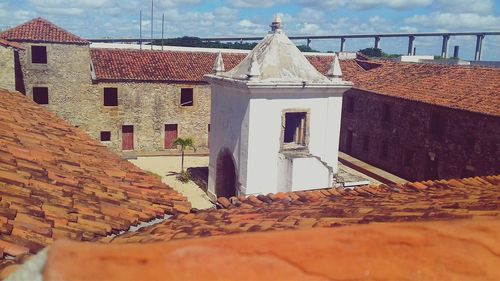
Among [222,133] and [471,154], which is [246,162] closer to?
[222,133]

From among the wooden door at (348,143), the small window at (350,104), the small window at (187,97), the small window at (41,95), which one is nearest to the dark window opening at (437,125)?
the small window at (350,104)

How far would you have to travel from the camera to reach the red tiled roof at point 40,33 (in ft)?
80.9

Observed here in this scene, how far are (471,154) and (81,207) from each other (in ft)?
63.5

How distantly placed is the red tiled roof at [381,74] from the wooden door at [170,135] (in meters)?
2.95

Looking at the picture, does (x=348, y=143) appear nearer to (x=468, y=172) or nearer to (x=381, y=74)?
(x=381, y=74)

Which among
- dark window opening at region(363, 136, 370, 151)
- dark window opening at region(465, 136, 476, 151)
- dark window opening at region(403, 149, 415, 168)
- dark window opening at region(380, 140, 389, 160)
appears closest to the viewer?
dark window opening at region(465, 136, 476, 151)

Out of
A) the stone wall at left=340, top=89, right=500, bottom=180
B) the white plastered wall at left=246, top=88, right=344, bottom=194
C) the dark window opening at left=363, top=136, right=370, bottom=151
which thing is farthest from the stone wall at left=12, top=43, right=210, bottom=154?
the white plastered wall at left=246, top=88, right=344, bottom=194

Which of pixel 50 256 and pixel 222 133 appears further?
pixel 222 133

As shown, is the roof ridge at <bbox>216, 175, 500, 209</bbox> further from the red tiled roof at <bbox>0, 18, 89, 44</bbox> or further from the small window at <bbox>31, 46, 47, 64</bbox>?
the small window at <bbox>31, 46, 47, 64</bbox>

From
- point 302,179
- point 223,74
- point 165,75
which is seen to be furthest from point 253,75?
point 165,75

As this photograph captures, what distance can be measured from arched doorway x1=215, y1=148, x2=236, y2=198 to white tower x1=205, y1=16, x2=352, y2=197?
0.81 m

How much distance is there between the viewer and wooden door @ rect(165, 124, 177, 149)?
27547mm

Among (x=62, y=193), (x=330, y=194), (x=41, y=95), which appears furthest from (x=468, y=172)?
(x=41, y=95)

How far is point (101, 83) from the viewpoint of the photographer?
1019 inches
